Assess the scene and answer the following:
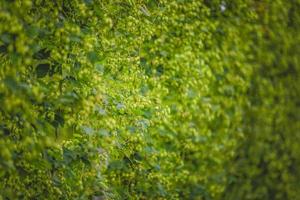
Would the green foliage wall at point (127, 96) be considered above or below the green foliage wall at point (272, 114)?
above

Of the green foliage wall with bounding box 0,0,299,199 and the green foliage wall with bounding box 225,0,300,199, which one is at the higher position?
the green foliage wall with bounding box 0,0,299,199

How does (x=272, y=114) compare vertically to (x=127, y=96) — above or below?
below

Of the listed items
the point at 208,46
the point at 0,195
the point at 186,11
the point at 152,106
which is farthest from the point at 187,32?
the point at 0,195

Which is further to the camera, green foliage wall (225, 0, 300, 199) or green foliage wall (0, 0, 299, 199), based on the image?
green foliage wall (225, 0, 300, 199)

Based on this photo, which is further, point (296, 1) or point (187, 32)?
point (296, 1)

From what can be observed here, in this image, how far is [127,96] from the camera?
2529 mm

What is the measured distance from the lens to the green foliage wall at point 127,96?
1.98 m

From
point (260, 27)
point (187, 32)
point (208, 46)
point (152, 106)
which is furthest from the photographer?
point (260, 27)

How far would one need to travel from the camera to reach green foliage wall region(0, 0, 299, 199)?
1982 mm

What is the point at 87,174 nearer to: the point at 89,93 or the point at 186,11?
the point at 89,93

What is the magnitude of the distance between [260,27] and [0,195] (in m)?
2.80

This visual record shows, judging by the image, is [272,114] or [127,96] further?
[272,114]

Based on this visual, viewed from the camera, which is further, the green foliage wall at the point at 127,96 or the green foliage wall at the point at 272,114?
the green foliage wall at the point at 272,114

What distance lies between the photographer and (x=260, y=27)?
13.7ft
